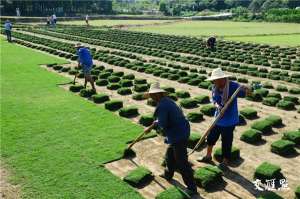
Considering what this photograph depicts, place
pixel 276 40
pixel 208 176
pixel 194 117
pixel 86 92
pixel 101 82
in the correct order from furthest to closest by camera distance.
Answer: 1. pixel 276 40
2. pixel 101 82
3. pixel 86 92
4. pixel 194 117
5. pixel 208 176

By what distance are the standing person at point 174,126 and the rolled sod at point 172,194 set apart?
28cm

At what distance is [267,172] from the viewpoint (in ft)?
29.6

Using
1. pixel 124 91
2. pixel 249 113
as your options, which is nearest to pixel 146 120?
pixel 249 113

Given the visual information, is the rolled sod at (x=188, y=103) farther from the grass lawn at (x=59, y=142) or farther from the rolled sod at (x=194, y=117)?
the grass lawn at (x=59, y=142)

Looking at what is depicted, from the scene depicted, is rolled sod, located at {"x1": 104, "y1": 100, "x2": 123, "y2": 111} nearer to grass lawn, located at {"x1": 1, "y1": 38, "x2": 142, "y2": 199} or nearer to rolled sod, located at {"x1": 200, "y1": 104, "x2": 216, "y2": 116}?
grass lawn, located at {"x1": 1, "y1": 38, "x2": 142, "y2": 199}

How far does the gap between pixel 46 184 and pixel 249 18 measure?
325 ft

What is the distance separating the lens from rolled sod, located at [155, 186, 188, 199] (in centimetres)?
811

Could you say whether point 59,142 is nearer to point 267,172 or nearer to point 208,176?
point 208,176

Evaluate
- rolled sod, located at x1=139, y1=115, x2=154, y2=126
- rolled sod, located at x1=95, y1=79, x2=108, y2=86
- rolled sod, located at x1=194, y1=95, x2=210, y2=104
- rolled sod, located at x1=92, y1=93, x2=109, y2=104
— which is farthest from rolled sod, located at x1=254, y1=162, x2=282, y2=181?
rolled sod, located at x1=95, y1=79, x2=108, y2=86

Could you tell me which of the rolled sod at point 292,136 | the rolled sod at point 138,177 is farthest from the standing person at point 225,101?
the rolled sod at point 292,136

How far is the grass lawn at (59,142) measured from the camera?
885 cm

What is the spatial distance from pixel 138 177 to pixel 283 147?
4.33 meters

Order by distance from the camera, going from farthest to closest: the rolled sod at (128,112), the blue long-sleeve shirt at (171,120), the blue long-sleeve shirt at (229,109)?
the rolled sod at (128,112) → the blue long-sleeve shirt at (229,109) → the blue long-sleeve shirt at (171,120)

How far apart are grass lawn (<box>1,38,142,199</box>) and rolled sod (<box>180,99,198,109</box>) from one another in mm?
2999
